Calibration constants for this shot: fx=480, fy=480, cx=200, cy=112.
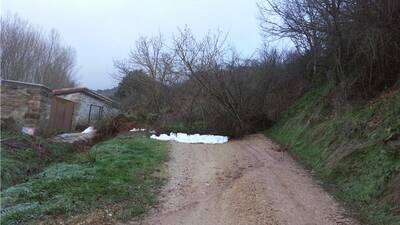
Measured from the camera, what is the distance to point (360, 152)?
11.7 m

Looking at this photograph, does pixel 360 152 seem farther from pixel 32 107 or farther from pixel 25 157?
pixel 32 107

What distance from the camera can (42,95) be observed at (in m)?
19.5

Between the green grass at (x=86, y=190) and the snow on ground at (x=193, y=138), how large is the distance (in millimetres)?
6952

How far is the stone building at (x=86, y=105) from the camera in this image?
3222 centimetres

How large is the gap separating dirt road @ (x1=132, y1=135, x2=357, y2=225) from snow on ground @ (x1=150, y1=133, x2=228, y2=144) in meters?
4.60

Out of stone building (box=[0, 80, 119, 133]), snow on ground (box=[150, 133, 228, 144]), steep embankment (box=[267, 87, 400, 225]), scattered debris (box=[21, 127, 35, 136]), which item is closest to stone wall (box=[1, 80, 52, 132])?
stone building (box=[0, 80, 119, 133])

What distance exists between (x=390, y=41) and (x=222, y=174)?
6.76 meters

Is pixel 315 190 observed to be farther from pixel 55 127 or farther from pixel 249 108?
pixel 55 127

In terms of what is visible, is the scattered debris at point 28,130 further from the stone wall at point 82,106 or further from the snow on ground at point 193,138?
the stone wall at point 82,106

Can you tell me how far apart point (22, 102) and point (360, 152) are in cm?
1332

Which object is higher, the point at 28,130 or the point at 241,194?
the point at 28,130

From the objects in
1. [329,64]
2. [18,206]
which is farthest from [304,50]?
[18,206]

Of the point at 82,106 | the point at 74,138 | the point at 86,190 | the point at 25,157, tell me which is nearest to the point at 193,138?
the point at 74,138

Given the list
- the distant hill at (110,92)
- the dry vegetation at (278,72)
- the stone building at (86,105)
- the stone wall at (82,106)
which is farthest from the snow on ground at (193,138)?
the distant hill at (110,92)
